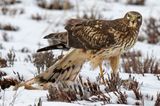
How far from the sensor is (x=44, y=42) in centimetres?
952

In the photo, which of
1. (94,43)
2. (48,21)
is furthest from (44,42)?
(94,43)

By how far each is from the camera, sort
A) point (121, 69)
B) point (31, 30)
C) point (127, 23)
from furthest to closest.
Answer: point (31, 30) < point (121, 69) < point (127, 23)

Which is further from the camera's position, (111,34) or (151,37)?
(151,37)

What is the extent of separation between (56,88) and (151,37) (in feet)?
16.0

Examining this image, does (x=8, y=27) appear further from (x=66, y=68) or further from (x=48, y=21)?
(x=66, y=68)

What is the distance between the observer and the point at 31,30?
10227mm

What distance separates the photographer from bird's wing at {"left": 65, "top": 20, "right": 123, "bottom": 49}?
509 cm

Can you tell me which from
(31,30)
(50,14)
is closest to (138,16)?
(31,30)

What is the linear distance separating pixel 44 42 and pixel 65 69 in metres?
4.22

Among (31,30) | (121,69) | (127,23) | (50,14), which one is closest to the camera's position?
(127,23)

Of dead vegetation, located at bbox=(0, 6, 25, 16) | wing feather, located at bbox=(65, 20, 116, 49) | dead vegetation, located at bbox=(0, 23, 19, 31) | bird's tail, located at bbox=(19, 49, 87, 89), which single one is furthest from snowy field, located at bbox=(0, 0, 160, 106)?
wing feather, located at bbox=(65, 20, 116, 49)

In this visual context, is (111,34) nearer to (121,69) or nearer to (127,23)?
(127,23)

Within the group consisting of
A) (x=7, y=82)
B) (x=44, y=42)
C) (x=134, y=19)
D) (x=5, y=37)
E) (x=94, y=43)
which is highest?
(x=134, y=19)

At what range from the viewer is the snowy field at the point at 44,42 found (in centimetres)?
475
